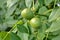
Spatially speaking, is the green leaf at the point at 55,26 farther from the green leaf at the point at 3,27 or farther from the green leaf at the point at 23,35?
the green leaf at the point at 3,27

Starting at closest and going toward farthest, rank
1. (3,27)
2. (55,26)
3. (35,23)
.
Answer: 1. (55,26)
2. (35,23)
3. (3,27)

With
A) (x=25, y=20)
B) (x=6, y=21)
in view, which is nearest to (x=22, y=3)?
(x=6, y=21)

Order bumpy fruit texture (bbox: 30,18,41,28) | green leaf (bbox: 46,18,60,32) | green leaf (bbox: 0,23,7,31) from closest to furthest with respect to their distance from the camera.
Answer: green leaf (bbox: 46,18,60,32)
bumpy fruit texture (bbox: 30,18,41,28)
green leaf (bbox: 0,23,7,31)

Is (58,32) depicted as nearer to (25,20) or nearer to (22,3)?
(25,20)

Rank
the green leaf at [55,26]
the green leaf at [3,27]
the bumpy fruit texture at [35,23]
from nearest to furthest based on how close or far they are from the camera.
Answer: the green leaf at [55,26], the bumpy fruit texture at [35,23], the green leaf at [3,27]

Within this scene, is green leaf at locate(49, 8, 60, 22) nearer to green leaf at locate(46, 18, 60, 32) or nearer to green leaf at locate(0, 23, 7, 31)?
green leaf at locate(46, 18, 60, 32)

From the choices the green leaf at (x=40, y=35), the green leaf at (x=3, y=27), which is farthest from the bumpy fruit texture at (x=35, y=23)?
the green leaf at (x=3, y=27)

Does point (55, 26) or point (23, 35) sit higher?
point (55, 26)

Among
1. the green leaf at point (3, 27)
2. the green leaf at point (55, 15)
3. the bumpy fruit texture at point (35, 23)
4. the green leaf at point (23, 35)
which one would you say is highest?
the green leaf at point (55, 15)

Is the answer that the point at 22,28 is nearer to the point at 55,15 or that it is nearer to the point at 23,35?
the point at 23,35

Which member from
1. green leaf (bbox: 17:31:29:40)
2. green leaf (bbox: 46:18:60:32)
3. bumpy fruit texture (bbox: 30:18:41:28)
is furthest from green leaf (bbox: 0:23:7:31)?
green leaf (bbox: 46:18:60:32)

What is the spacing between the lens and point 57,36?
1.11 meters

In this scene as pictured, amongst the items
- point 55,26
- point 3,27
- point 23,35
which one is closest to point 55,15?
point 55,26

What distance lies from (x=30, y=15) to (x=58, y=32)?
168mm
